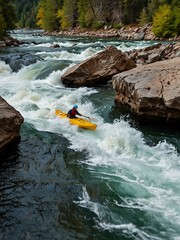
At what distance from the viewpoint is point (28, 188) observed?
23.8ft

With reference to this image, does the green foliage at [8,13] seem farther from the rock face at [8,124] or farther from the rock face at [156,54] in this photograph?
the rock face at [8,124]

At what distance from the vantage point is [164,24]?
38.6 metres

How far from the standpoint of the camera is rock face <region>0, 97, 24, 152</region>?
27.6 ft

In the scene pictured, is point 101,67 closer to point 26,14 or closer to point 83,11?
point 83,11

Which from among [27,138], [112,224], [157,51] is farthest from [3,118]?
[157,51]

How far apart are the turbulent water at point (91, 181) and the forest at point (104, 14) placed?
2806 centimetres

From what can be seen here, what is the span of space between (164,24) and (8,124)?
34582 millimetres

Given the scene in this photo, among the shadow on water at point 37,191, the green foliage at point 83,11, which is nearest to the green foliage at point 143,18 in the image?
the green foliage at point 83,11

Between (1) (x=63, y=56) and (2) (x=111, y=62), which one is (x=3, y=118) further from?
(1) (x=63, y=56)

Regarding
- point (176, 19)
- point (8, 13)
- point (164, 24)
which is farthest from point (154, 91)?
point (8, 13)

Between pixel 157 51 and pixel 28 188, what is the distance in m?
15.6

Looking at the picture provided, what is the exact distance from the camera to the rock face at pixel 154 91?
10133 mm

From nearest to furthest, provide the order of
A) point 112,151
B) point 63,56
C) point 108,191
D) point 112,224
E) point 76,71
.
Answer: point 112,224
point 108,191
point 112,151
point 76,71
point 63,56

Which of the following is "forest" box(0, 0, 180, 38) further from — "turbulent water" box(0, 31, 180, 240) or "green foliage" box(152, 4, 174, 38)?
"turbulent water" box(0, 31, 180, 240)
